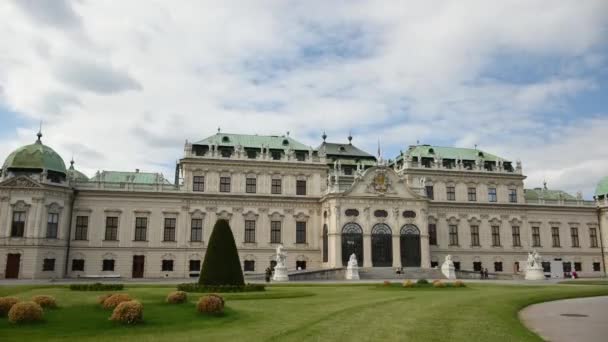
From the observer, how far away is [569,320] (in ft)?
63.1

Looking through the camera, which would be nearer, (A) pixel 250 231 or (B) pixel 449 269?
(B) pixel 449 269

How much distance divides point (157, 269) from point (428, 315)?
43321mm

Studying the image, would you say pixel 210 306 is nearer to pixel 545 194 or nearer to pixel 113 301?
pixel 113 301

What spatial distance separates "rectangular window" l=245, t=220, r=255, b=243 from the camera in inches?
2333

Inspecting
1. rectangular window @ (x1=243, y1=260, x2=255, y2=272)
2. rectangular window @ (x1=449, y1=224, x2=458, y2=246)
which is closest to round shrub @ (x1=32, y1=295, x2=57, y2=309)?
rectangular window @ (x1=243, y1=260, x2=255, y2=272)

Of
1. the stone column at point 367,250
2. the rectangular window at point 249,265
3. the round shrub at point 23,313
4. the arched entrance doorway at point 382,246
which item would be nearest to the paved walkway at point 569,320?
the round shrub at point 23,313

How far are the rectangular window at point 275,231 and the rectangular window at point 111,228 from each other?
17.6m

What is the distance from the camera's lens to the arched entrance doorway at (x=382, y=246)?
191 ft

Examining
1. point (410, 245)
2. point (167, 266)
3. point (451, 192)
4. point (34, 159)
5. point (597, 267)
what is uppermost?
point (34, 159)

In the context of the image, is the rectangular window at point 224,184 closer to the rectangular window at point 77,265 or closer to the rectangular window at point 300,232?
the rectangular window at point 300,232

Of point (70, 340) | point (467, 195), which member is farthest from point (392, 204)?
point (70, 340)

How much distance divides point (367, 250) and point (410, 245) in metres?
5.61

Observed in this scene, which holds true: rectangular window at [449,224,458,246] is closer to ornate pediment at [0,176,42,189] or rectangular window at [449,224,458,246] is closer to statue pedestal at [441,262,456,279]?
statue pedestal at [441,262,456,279]

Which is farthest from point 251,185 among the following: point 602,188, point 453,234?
point 602,188
